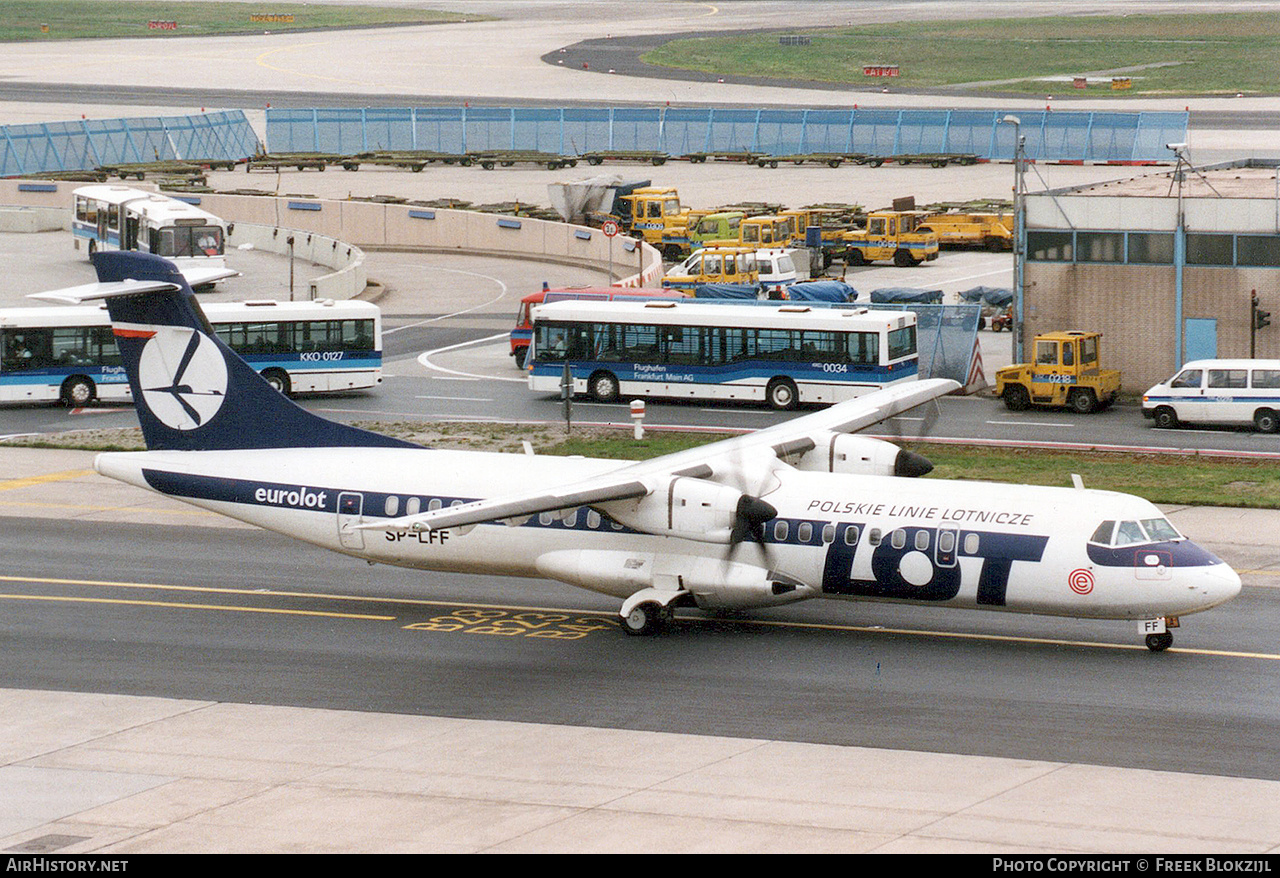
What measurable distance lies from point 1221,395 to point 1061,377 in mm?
4994

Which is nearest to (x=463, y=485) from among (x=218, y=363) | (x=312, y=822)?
(x=218, y=363)

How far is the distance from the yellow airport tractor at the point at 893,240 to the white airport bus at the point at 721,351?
24716 millimetres

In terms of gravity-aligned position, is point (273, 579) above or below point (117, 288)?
below

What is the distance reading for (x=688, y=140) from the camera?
109m

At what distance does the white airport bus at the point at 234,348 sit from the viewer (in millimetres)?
53844

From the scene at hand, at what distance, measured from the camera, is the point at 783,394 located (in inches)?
2084

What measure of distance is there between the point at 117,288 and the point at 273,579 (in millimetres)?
6638

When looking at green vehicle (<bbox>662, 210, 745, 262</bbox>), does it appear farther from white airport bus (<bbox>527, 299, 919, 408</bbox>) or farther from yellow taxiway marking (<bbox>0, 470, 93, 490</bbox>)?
yellow taxiway marking (<bbox>0, 470, 93, 490</bbox>)

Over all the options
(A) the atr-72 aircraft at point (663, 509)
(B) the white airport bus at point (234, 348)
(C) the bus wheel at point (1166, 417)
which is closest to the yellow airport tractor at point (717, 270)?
(B) the white airport bus at point (234, 348)

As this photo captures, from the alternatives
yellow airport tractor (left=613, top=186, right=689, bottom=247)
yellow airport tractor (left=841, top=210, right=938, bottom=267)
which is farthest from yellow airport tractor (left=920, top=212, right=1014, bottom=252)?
yellow airport tractor (left=613, top=186, right=689, bottom=247)

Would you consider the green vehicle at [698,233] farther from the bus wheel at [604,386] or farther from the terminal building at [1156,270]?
the bus wheel at [604,386]
